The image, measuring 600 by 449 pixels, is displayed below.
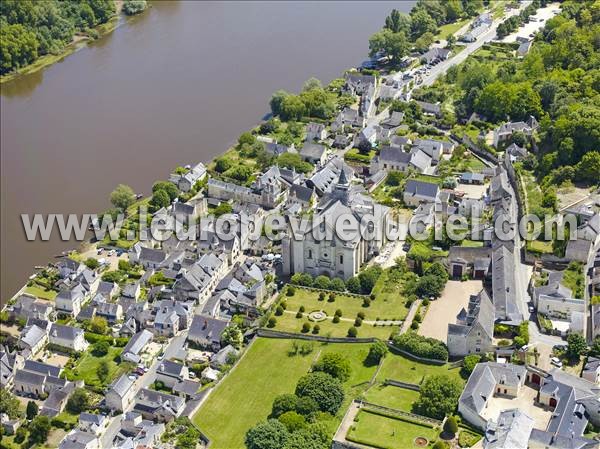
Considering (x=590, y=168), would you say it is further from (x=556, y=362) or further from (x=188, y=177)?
(x=188, y=177)

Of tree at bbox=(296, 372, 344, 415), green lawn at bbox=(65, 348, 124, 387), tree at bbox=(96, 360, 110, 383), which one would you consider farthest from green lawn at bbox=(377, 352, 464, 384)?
tree at bbox=(96, 360, 110, 383)

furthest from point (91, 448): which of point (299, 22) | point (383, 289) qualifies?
point (299, 22)

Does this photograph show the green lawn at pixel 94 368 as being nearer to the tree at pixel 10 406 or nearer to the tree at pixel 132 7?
the tree at pixel 10 406

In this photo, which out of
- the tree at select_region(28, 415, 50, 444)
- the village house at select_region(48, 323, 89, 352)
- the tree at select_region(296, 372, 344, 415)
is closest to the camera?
the tree at select_region(296, 372, 344, 415)

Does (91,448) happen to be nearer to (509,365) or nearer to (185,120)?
(509,365)

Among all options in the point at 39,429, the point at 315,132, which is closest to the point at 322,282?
the point at 39,429

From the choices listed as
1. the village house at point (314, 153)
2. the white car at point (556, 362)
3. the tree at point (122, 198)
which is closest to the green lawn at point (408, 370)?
the white car at point (556, 362)

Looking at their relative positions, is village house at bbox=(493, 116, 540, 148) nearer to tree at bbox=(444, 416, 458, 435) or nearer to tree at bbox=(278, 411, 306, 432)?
tree at bbox=(444, 416, 458, 435)
